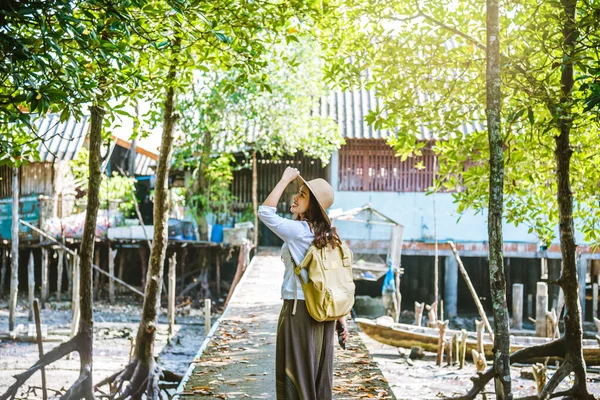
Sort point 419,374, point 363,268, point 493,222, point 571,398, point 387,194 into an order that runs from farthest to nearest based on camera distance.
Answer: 1. point 387,194
2. point 363,268
3. point 419,374
4. point 571,398
5. point 493,222

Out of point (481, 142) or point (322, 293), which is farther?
point (481, 142)

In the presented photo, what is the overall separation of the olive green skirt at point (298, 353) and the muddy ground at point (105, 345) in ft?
22.3

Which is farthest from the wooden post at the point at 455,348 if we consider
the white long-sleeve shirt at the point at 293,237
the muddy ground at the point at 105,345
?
the white long-sleeve shirt at the point at 293,237

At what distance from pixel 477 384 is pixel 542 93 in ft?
11.0

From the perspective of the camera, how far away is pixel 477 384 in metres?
7.29

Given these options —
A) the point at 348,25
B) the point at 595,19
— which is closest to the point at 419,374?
the point at 348,25

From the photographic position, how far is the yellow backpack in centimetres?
376

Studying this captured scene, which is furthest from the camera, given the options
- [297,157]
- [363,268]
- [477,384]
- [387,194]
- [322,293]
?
[297,157]

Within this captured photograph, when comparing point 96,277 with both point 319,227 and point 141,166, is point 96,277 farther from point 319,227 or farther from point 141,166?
point 319,227

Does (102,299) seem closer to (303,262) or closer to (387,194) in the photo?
(387,194)

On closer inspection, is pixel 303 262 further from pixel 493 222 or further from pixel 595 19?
pixel 595 19

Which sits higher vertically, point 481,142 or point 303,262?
point 481,142

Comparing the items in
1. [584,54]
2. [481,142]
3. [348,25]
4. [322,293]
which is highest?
[348,25]

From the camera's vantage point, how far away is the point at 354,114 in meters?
18.4
